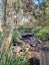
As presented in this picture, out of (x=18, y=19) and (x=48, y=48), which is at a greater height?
(x=18, y=19)

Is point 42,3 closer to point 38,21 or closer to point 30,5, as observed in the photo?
point 30,5

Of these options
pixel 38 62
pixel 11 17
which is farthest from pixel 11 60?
pixel 38 62

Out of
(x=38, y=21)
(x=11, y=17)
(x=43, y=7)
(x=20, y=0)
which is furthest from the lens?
(x=38, y=21)

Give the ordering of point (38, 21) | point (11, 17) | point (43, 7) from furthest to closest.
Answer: point (38, 21), point (43, 7), point (11, 17)

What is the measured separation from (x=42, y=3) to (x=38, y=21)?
2.65 ft

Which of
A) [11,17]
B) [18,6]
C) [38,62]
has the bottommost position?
[38,62]

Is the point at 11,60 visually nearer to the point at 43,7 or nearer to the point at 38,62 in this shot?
the point at 43,7

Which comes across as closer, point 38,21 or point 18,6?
point 18,6

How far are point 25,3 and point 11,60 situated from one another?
401 centimetres

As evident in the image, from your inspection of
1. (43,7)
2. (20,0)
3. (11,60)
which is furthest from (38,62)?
(11,60)

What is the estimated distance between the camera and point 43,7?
6.43 metres

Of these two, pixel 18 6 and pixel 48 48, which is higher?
pixel 18 6

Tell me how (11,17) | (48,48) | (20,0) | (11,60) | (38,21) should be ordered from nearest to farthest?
(11,60)
(11,17)
(20,0)
(38,21)
(48,48)

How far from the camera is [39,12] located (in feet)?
21.5
